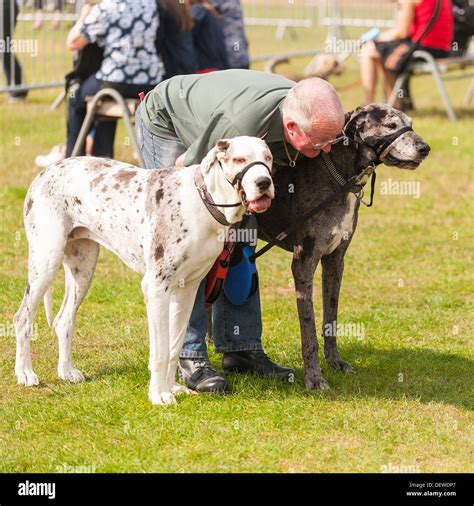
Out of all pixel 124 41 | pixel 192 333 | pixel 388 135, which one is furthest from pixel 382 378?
pixel 124 41

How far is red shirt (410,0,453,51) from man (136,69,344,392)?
8051 mm

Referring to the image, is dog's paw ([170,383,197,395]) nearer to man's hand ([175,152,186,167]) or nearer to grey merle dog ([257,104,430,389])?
grey merle dog ([257,104,430,389])

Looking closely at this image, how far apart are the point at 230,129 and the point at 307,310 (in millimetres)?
Answer: 1157

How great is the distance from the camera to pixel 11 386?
6102 mm

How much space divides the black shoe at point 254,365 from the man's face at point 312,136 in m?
1.43

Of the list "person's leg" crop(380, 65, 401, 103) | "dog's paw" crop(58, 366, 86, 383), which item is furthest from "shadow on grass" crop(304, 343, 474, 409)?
"person's leg" crop(380, 65, 401, 103)

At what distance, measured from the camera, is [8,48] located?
13.2 m

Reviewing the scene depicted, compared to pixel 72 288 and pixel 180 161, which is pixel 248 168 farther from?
pixel 72 288

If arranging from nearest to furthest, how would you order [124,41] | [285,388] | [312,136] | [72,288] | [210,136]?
[312,136] < [210,136] < [285,388] < [72,288] < [124,41]

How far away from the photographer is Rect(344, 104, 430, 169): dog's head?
5.63 meters

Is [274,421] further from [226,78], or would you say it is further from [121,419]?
[226,78]
